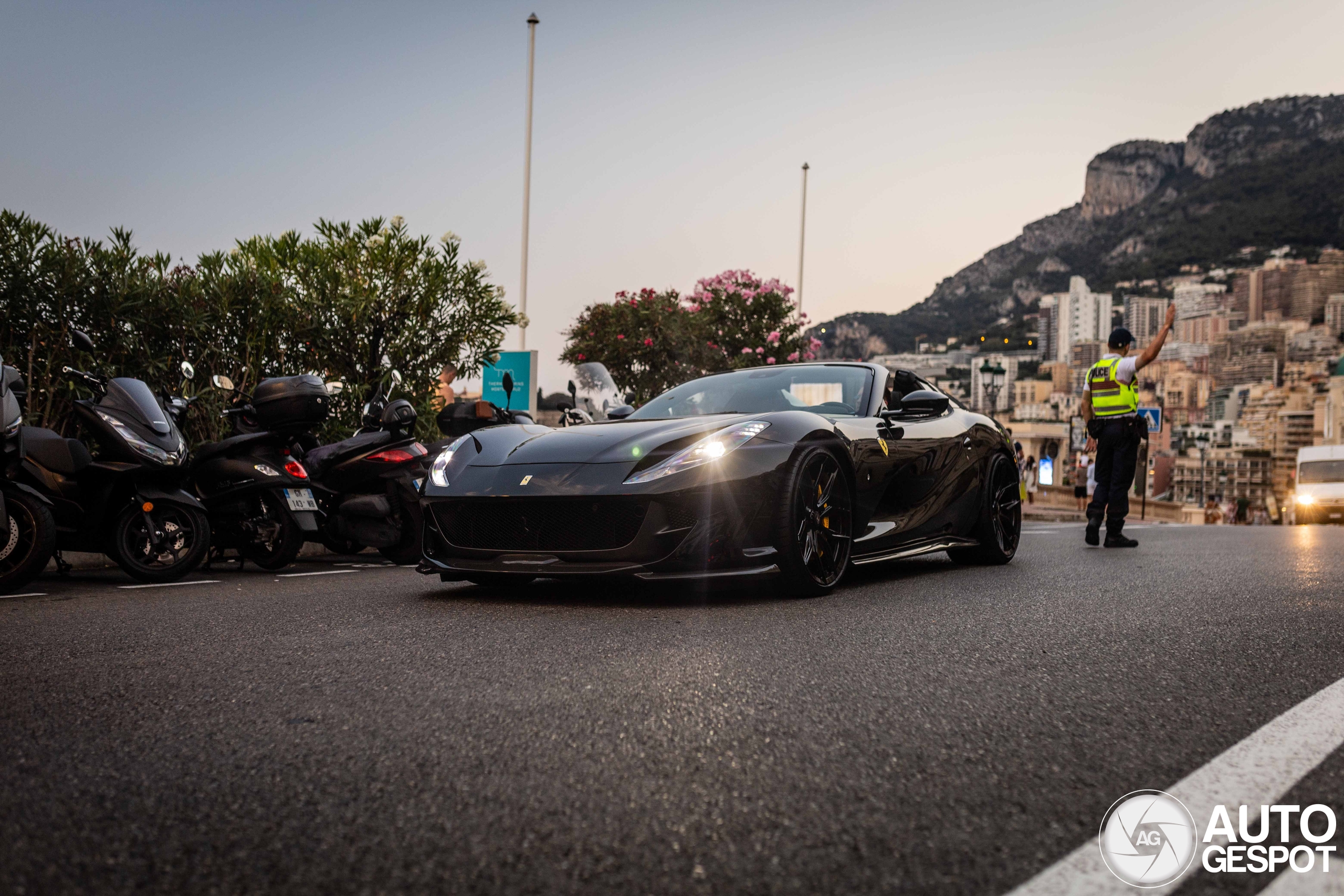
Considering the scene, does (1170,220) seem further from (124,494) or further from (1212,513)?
(124,494)

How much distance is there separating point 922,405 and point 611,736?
4.00m

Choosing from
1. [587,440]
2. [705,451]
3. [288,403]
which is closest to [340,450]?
[288,403]

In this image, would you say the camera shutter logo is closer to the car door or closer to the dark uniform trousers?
the car door

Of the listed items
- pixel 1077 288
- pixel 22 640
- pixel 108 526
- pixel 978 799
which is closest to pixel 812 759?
pixel 978 799

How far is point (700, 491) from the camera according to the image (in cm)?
508

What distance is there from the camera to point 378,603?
539 centimetres

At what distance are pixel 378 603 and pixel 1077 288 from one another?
504ft

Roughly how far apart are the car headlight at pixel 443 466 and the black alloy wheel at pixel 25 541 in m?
2.04

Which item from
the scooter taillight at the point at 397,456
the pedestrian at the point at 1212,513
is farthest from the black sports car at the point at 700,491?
the pedestrian at the point at 1212,513

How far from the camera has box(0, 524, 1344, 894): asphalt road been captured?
75.4 inches

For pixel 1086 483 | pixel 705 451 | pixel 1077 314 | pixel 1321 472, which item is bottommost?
pixel 1086 483

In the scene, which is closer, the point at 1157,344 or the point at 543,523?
the point at 543,523

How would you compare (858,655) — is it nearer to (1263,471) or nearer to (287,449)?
(287,449)

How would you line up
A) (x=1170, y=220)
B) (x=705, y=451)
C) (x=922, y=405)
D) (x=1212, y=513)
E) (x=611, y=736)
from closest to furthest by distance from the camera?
(x=611, y=736), (x=705, y=451), (x=922, y=405), (x=1212, y=513), (x=1170, y=220)
